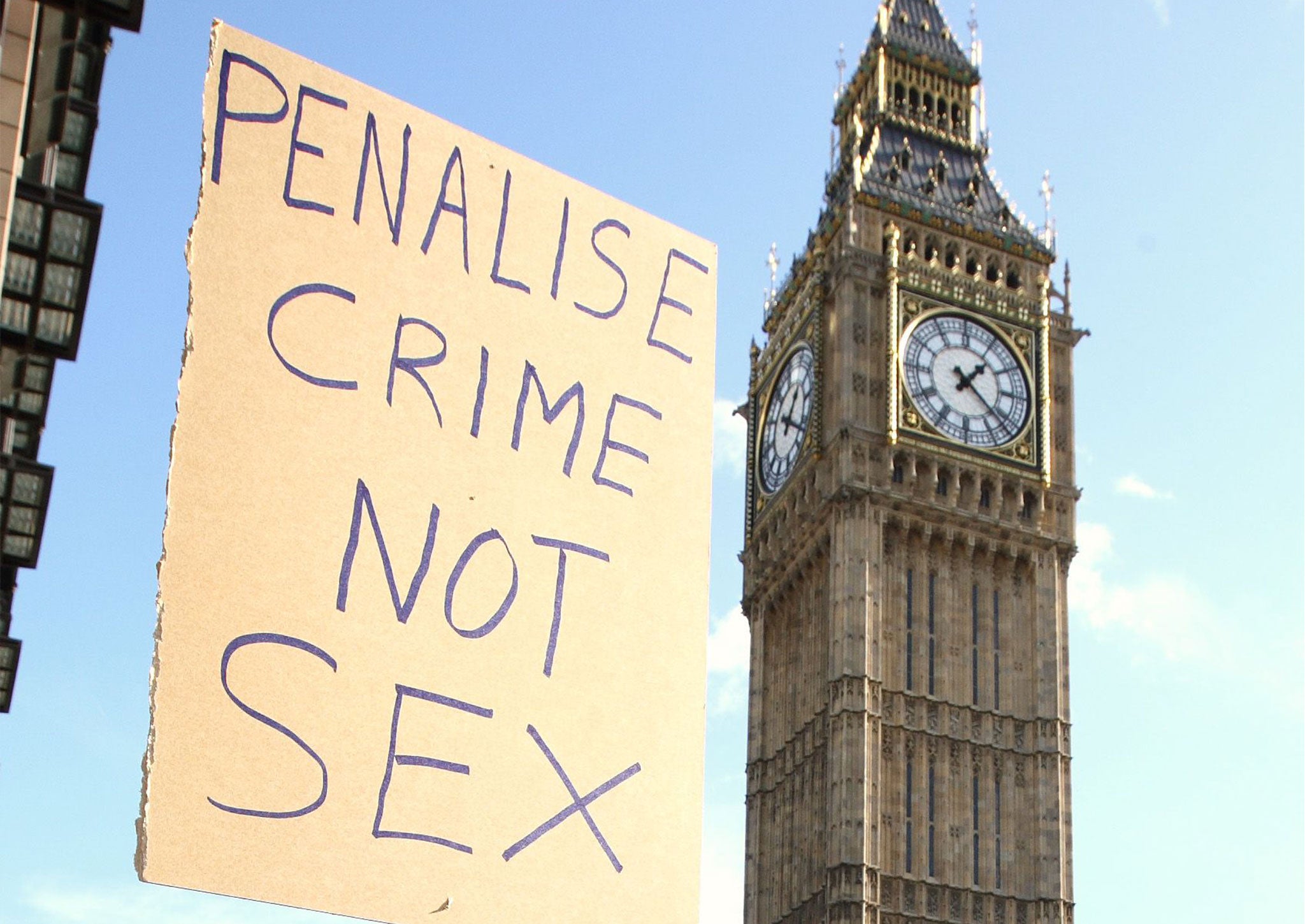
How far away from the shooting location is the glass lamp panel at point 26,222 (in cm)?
1755

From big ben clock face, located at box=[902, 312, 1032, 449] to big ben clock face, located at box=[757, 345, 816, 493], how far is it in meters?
3.45

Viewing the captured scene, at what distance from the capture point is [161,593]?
579cm

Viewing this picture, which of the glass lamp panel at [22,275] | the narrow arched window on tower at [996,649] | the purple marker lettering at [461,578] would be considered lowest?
the purple marker lettering at [461,578]

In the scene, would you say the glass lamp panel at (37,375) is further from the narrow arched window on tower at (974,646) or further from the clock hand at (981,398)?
the clock hand at (981,398)

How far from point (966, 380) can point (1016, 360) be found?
7.35 feet

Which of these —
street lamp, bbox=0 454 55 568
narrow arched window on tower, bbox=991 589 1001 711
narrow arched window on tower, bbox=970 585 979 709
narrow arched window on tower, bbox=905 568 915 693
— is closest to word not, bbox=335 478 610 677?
street lamp, bbox=0 454 55 568

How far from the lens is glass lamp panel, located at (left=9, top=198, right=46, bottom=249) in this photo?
57.6 ft

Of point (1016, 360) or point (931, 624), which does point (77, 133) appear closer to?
point (931, 624)

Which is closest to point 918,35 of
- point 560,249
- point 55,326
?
point 55,326

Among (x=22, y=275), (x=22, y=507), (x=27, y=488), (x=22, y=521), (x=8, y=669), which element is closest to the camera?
(x=22, y=275)

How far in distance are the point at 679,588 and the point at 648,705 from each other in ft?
1.69

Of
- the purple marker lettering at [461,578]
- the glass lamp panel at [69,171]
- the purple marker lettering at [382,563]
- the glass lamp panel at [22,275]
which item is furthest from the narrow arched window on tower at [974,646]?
the purple marker lettering at [382,563]

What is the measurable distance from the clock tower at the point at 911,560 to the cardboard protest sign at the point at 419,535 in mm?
44948

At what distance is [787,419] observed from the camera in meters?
61.1
